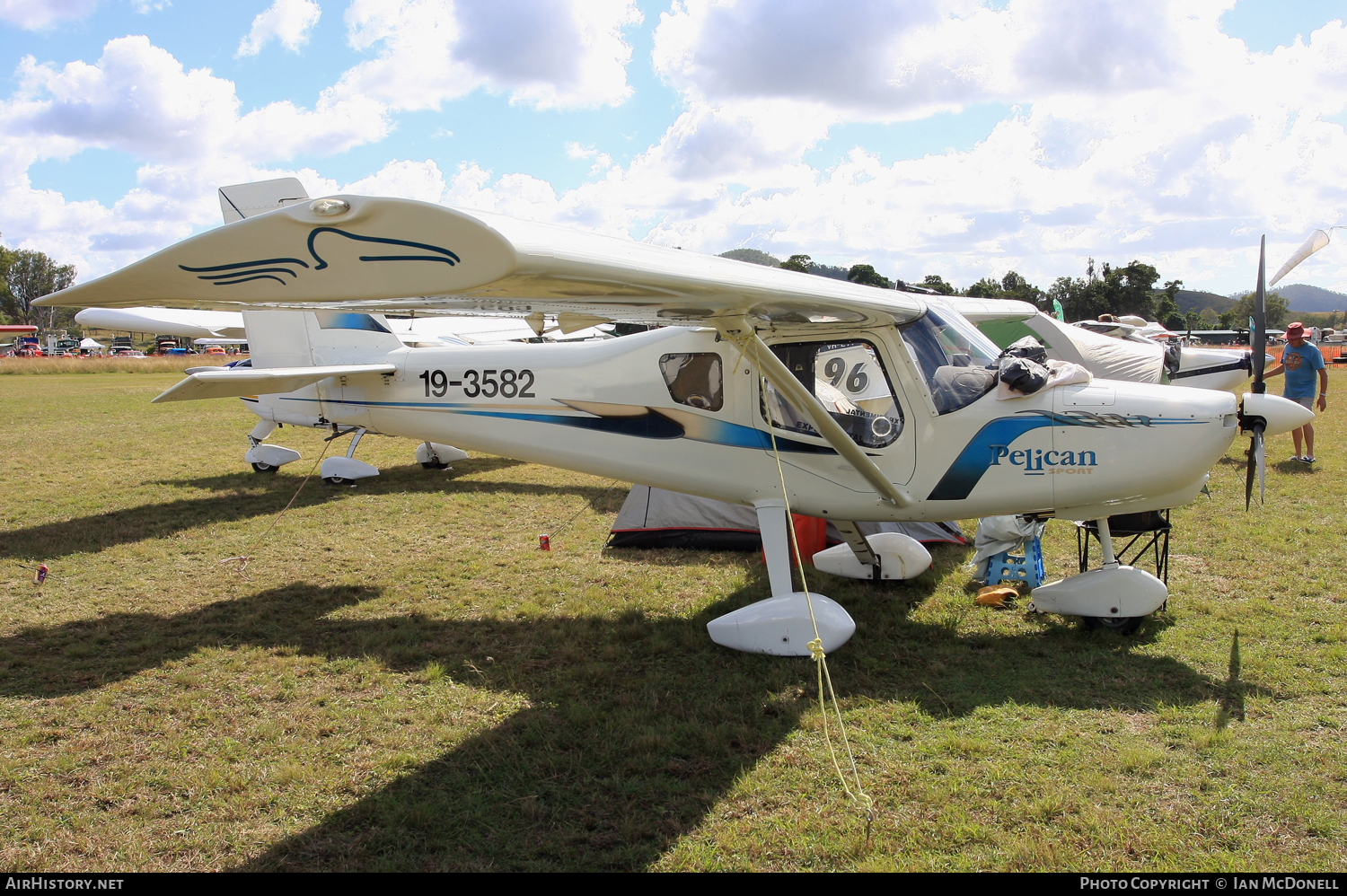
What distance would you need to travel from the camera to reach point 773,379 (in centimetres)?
505

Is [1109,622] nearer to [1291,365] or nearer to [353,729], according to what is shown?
[353,729]

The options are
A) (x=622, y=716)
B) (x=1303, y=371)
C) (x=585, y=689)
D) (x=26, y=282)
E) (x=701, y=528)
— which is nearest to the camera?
(x=622, y=716)

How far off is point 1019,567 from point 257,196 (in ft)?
27.5

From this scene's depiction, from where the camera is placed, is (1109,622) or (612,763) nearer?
(612,763)

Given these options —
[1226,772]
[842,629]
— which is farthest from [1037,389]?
[1226,772]

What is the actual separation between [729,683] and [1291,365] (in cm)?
1033

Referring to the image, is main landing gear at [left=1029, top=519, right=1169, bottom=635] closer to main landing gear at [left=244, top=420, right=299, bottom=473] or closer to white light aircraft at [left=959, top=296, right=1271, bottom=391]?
white light aircraft at [left=959, top=296, right=1271, bottom=391]

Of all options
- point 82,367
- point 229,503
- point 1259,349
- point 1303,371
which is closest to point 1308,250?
point 1259,349

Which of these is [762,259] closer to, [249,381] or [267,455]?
[249,381]

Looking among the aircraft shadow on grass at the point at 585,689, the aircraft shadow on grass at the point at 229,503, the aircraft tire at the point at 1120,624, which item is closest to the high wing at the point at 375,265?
the aircraft shadow on grass at the point at 585,689

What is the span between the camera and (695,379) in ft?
19.1

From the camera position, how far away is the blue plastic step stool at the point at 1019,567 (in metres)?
6.21

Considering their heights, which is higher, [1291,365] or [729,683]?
[1291,365]
